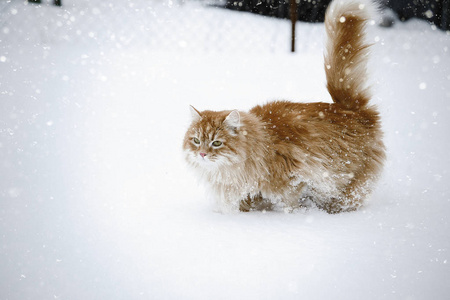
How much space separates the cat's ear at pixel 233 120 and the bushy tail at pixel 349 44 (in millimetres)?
904

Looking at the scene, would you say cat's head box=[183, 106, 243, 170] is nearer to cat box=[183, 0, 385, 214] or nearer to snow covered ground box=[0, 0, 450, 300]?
cat box=[183, 0, 385, 214]

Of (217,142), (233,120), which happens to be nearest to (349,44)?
(233,120)

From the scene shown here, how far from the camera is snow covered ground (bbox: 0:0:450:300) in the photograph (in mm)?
1672

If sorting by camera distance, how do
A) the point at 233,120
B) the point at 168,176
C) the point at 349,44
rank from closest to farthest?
the point at 233,120
the point at 349,44
the point at 168,176

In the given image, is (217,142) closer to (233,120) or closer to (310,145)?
(233,120)

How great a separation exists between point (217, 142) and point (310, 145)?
0.73 meters

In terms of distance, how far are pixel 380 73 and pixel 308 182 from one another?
4264mm

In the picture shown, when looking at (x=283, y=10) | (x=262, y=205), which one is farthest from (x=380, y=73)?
(x=262, y=205)

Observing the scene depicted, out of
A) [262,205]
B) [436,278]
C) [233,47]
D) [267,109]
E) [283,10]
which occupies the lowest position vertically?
[262,205]

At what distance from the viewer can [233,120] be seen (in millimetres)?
2283

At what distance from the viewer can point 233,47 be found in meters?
6.43

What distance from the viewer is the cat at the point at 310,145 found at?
2.32 metres

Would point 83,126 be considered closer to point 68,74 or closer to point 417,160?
point 68,74

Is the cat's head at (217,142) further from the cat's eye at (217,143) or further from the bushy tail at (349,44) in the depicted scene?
the bushy tail at (349,44)
